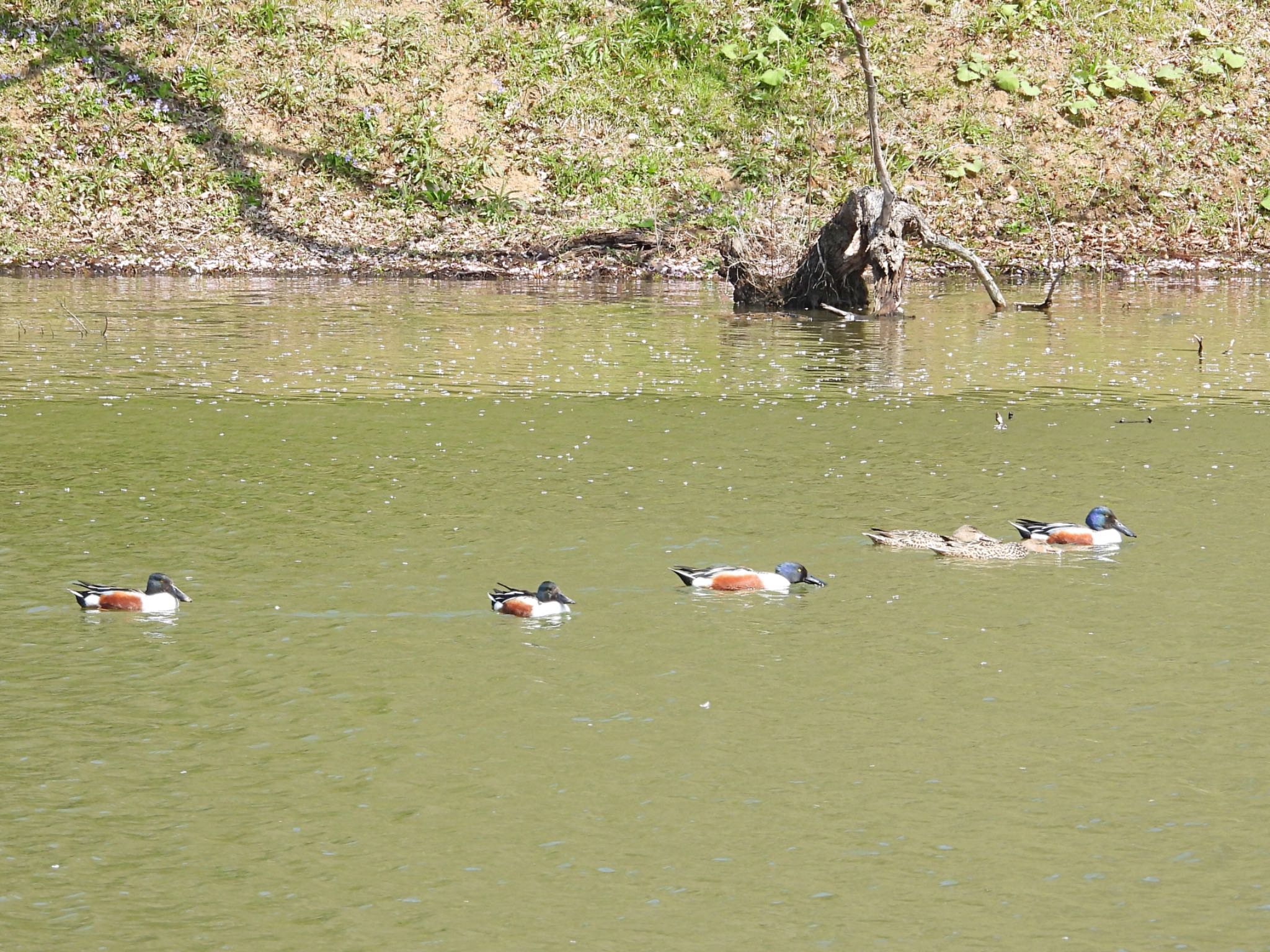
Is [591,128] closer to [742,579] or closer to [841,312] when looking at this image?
[841,312]

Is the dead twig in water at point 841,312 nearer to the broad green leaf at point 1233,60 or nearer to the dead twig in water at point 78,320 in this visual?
the dead twig in water at point 78,320

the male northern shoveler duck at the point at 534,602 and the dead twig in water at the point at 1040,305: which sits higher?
the dead twig in water at the point at 1040,305

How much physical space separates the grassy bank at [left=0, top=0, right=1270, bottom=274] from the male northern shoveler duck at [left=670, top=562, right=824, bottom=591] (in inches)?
837

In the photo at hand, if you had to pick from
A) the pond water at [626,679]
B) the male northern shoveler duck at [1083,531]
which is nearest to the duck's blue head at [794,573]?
the pond water at [626,679]

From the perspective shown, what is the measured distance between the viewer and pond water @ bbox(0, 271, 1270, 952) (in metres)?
5.95

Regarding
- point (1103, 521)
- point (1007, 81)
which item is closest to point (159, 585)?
point (1103, 521)

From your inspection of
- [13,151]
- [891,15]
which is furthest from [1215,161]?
[13,151]

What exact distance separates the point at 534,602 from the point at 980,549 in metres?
3.17

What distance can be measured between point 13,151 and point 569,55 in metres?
12.6

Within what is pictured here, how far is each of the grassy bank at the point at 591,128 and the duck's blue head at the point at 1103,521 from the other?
2002 cm

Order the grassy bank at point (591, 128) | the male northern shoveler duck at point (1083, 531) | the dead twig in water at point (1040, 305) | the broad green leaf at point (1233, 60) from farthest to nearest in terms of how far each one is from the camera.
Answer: the broad green leaf at point (1233, 60) → the grassy bank at point (591, 128) → the dead twig in water at point (1040, 305) → the male northern shoveler duck at point (1083, 531)

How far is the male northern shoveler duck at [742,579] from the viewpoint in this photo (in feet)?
32.1

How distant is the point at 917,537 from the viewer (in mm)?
10773

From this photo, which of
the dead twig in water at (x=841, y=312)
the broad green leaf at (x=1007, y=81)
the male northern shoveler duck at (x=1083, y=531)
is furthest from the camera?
the broad green leaf at (x=1007, y=81)
